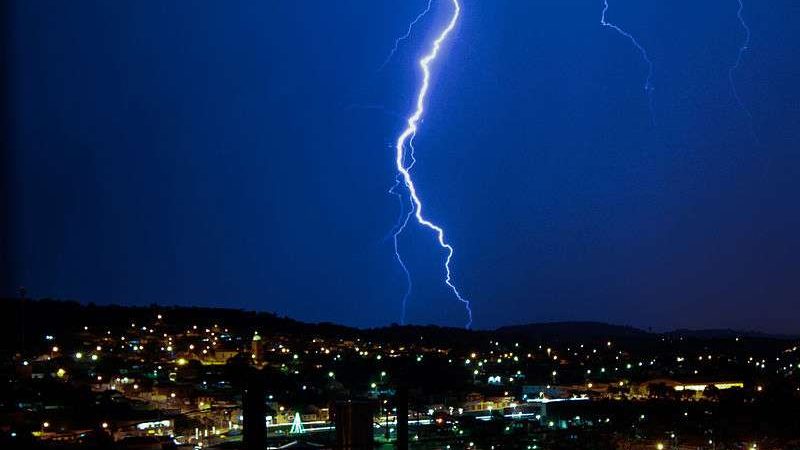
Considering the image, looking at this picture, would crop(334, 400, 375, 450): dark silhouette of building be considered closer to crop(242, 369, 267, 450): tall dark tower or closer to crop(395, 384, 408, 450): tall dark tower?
crop(395, 384, 408, 450): tall dark tower

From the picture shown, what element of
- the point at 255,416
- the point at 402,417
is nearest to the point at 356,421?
the point at 402,417

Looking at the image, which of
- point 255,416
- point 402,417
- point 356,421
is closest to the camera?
point 255,416

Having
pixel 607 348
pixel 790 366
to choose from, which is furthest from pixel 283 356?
pixel 607 348

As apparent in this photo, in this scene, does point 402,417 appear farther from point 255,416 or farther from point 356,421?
point 255,416

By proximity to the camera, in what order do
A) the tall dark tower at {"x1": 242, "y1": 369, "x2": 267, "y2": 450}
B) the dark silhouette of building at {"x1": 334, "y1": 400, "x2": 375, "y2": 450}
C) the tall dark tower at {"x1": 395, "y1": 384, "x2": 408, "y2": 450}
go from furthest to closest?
the dark silhouette of building at {"x1": 334, "y1": 400, "x2": 375, "y2": 450}
the tall dark tower at {"x1": 395, "y1": 384, "x2": 408, "y2": 450}
the tall dark tower at {"x1": 242, "y1": 369, "x2": 267, "y2": 450}

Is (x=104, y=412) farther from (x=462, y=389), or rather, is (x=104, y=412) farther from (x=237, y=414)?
(x=462, y=389)

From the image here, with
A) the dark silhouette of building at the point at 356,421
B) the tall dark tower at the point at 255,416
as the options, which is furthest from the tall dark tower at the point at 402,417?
the tall dark tower at the point at 255,416

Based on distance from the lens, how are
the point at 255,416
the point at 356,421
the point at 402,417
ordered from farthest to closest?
1. the point at 356,421
2. the point at 402,417
3. the point at 255,416

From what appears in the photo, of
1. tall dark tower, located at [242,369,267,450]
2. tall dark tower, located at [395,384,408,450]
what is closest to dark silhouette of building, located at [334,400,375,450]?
tall dark tower, located at [395,384,408,450]

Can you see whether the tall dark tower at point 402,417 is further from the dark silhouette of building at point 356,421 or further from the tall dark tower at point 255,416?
the tall dark tower at point 255,416
